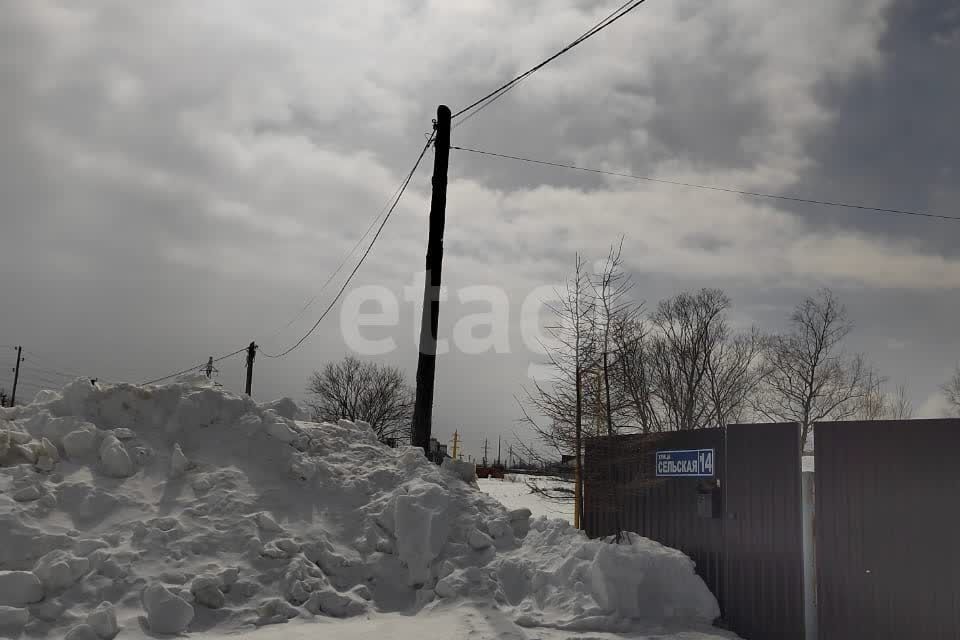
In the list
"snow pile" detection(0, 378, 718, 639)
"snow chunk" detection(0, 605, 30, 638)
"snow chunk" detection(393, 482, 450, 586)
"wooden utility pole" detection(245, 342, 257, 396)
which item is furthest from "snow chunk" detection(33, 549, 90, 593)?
"wooden utility pole" detection(245, 342, 257, 396)

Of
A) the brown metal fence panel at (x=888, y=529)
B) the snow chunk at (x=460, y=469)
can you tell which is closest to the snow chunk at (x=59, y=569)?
the snow chunk at (x=460, y=469)

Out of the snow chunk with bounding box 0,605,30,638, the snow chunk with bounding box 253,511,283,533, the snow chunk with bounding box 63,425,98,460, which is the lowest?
the snow chunk with bounding box 0,605,30,638

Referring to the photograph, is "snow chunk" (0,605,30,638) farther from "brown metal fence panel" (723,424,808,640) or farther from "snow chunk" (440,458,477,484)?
"brown metal fence panel" (723,424,808,640)

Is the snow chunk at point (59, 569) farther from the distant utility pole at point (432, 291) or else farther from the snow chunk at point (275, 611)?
the distant utility pole at point (432, 291)

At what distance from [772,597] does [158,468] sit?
827 cm

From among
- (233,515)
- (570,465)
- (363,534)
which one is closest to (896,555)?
(570,465)

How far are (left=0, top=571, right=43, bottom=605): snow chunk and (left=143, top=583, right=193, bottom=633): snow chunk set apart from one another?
3.39 feet

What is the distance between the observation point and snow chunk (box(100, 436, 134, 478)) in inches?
369

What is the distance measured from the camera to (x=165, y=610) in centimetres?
730

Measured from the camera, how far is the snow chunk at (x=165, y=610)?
286 inches

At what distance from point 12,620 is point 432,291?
8898mm

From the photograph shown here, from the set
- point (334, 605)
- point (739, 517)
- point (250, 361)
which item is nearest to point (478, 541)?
point (334, 605)

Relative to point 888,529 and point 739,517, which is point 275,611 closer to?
point 739,517

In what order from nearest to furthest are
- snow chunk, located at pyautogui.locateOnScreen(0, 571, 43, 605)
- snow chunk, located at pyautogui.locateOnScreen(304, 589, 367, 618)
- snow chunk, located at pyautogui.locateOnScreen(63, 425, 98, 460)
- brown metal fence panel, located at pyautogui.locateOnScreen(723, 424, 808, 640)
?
snow chunk, located at pyautogui.locateOnScreen(0, 571, 43, 605) < brown metal fence panel, located at pyautogui.locateOnScreen(723, 424, 808, 640) < snow chunk, located at pyautogui.locateOnScreen(304, 589, 367, 618) < snow chunk, located at pyautogui.locateOnScreen(63, 425, 98, 460)
